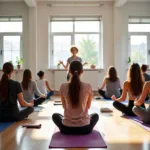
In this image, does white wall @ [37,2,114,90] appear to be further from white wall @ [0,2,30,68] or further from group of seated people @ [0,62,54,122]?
group of seated people @ [0,62,54,122]

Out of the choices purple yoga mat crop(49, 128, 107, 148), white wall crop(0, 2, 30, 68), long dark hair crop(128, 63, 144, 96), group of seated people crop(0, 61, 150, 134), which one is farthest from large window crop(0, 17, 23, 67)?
purple yoga mat crop(49, 128, 107, 148)

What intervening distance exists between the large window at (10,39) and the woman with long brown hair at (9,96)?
15.3ft

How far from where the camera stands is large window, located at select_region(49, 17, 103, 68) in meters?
7.78

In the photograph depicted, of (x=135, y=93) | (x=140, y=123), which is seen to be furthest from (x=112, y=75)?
(x=140, y=123)

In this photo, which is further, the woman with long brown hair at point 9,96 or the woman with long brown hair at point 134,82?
the woman with long brown hair at point 134,82

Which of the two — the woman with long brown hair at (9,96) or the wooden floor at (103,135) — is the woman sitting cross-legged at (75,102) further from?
the woman with long brown hair at (9,96)

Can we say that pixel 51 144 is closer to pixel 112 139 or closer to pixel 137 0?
pixel 112 139

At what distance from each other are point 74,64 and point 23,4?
579 cm

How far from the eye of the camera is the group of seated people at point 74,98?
2479 mm

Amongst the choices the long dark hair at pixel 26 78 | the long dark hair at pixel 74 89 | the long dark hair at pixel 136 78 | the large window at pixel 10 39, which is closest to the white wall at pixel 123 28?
the large window at pixel 10 39

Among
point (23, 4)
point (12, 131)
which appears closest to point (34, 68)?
point (23, 4)

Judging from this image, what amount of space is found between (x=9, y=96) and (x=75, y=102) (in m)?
1.23

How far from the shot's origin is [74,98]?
2441mm

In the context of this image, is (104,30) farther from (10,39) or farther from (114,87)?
(10,39)
